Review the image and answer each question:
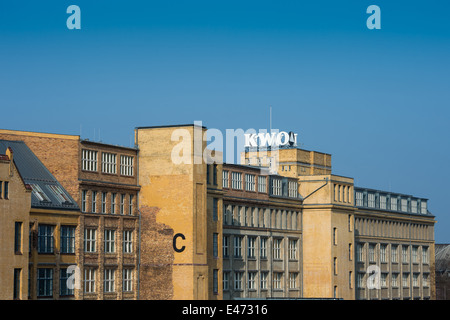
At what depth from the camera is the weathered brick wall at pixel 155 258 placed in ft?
366

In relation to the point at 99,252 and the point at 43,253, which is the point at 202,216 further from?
the point at 43,253

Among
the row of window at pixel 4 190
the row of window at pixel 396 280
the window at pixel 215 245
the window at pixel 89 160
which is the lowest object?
the row of window at pixel 396 280

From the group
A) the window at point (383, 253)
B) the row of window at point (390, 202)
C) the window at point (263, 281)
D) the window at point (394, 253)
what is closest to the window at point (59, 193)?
the window at point (263, 281)

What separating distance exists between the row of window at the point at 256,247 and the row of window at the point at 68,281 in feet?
72.7

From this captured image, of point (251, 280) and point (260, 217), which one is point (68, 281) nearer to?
point (251, 280)

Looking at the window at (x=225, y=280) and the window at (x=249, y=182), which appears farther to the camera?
the window at (x=249, y=182)

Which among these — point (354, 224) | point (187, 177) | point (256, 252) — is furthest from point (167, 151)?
point (354, 224)

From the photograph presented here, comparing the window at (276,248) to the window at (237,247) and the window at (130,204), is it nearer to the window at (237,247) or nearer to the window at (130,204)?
the window at (237,247)

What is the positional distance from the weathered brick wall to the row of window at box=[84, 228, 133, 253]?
5.73ft

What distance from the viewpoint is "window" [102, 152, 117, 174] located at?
362 feet

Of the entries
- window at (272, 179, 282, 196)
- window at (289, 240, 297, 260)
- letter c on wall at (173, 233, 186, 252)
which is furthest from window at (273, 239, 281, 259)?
letter c on wall at (173, 233, 186, 252)

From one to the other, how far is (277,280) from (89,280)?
4499 cm

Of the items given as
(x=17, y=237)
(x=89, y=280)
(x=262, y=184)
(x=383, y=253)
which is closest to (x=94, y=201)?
(x=89, y=280)

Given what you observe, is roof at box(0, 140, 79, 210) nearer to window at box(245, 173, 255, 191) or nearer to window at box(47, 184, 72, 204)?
window at box(47, 184, 72, 204)
